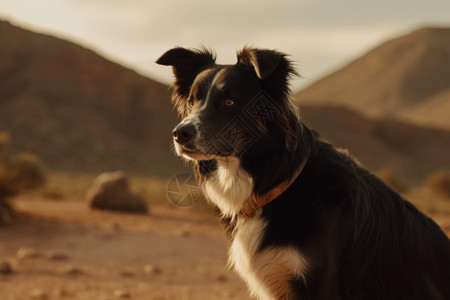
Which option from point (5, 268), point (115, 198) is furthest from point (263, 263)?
point (115, 198)

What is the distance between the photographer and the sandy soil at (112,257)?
25.3ft

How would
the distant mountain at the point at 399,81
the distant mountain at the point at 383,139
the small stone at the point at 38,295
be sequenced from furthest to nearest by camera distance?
1. the distant mountain at the point at 399,81
2. the distant mountain at the point at 383,139
3. the small stone at the point at 38,295

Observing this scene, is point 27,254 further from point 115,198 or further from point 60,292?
point 115,198

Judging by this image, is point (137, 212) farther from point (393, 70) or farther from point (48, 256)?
point (393, 70)

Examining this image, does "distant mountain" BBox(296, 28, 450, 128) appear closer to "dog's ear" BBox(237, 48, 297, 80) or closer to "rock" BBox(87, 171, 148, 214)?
"rock" BBox(87, 171, 148, 214)

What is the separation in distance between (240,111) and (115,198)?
1263 cm

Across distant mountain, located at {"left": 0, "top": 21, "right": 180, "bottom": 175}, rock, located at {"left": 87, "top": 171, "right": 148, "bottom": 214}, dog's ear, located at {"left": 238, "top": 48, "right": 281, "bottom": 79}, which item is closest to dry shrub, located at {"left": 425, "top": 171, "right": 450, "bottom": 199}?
rock, located at {"left": 87, "top": 171, "right": 148, "bottom": 214}

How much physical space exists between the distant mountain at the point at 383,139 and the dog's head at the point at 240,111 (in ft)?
173

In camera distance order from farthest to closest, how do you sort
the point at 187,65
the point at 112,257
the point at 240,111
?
the point at 112,257 < the point at 187,65 < the point at 240,111

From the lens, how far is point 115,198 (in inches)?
644

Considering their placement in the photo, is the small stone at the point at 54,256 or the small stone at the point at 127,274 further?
the small stone at the point at 54,256

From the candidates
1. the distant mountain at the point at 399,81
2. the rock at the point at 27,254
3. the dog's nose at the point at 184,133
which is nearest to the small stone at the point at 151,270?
the rock at the point at 27,254

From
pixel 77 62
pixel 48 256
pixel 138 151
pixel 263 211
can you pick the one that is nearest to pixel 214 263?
pixel 48 256

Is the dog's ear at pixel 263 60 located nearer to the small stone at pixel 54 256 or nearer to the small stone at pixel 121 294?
the small stone at pixel 121 294
